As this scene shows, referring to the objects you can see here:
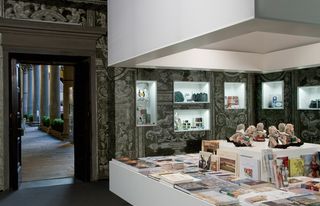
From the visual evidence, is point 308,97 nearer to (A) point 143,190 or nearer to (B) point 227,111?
(B) point 227,111

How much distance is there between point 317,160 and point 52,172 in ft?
19.4

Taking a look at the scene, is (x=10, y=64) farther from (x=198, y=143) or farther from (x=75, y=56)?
(x=198, y=143)

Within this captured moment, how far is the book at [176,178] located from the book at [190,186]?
43mm

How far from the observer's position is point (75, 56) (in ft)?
20.9

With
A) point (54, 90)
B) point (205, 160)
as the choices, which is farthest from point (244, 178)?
point (54, 90)

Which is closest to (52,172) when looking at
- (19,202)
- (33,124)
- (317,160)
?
(19,202)

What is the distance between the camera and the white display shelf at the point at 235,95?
7734 millimetres

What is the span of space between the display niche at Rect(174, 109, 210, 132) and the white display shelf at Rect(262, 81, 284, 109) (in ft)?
4.80

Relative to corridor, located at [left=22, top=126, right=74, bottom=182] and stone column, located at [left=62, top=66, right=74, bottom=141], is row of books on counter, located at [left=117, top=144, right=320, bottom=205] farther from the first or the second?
stone column, located at [left=62, top=66, right=74, bottom=141]

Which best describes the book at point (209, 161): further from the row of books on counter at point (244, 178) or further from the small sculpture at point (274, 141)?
the small sculpture at point (274, 141)

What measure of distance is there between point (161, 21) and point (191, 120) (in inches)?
188

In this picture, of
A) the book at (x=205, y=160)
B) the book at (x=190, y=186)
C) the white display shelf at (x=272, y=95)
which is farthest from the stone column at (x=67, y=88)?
the book at (x=190, y=186)

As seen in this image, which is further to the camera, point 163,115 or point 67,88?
point 67,88

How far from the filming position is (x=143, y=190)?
10.5 feet
